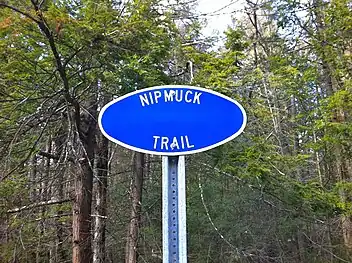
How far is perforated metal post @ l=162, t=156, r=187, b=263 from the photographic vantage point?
125 cm

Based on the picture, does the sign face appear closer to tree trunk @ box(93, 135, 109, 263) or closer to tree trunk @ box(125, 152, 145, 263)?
tree trunk @ box(93, 135, 109, 263)

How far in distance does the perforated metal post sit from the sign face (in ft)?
0.19

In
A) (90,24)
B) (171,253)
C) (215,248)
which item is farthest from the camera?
(215,248)

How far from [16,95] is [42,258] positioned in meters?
3.64

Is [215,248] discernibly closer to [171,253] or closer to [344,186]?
[344,186]

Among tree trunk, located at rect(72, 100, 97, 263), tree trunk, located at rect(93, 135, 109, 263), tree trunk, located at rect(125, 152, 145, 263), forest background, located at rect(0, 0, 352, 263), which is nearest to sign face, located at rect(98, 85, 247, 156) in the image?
forest background, located at rect(0, 0, 352, 263)

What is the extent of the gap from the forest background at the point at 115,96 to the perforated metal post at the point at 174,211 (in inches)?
87.3

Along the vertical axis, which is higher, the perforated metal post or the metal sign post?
the metal sign post

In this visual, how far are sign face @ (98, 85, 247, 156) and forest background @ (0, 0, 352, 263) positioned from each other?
2031 millimetres

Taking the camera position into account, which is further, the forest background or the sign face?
the forest background

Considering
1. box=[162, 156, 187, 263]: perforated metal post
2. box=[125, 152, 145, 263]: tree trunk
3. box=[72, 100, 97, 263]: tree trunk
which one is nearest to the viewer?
box=[162, 156, 187, 263]: perforated metal post

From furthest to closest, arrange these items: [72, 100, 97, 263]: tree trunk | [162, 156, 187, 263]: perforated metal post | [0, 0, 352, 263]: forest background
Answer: [72, 100, 97, 263]: tree trunk → [0, 0, 352, 263]: forest background → [162, 156, 187, 263]: perforated metal post

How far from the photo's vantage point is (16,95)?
3.88m

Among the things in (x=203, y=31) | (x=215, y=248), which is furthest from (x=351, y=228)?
(x=203, y=31)
